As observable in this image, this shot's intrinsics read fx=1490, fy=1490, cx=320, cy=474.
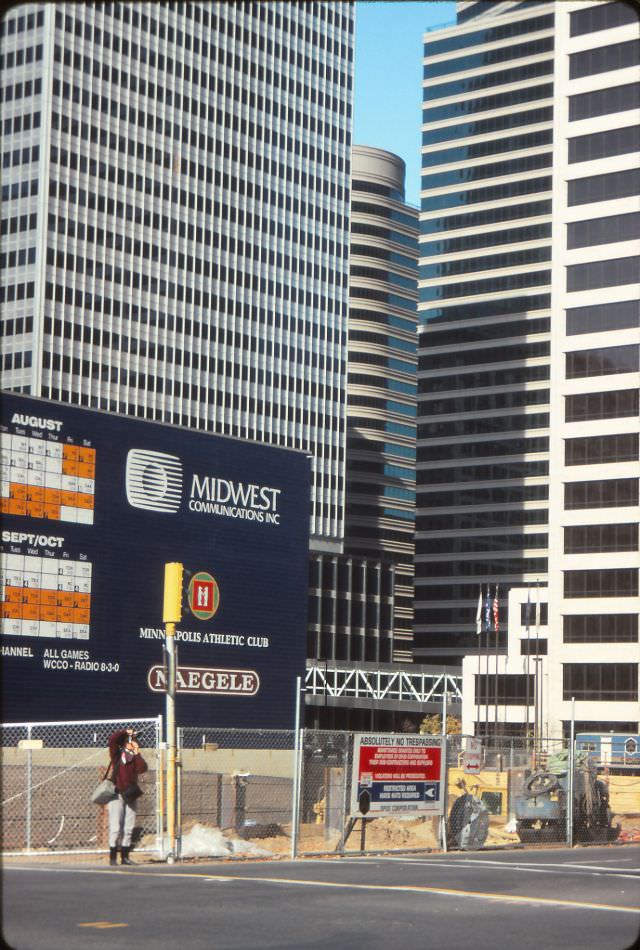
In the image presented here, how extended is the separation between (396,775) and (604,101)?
71804mm

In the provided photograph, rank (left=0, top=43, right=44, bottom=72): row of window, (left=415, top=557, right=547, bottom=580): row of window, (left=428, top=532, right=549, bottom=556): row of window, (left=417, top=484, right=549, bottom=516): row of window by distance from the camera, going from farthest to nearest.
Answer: (left=417, top=484, right=549, bottom=516): row of window → (left=428, top=532, right=549, bottom=556): row of window → (left=415, top=557, right=547, bottom=580): row of window → (left=0, top=43, right=44, bottom=72): row of window

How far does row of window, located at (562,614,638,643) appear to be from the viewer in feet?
289

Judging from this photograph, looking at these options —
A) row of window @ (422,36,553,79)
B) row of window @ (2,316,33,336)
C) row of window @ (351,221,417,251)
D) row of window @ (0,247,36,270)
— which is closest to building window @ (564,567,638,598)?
row of window @ (2,316,33,336)

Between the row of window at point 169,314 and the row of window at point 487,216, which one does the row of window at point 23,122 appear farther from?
the row of window at point 487,216

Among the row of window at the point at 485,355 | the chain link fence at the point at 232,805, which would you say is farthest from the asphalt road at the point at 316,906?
the row of window at the point at 485,355

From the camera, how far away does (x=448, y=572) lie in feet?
515

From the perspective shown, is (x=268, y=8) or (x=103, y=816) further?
(x=268, y=8)

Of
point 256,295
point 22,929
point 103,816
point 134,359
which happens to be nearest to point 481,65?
point 256,295

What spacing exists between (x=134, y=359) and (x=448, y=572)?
135 ft

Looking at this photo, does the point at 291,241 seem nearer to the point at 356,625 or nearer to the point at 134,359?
the point at 134,359

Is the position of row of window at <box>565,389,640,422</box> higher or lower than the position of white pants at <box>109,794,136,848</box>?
higher

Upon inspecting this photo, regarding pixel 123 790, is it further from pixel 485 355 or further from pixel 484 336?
pixel 484 336

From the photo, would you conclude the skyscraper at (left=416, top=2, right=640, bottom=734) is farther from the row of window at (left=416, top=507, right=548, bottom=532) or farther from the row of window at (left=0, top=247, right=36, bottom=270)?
the row of window at (left=0, top=247, right=36, bottom=270)

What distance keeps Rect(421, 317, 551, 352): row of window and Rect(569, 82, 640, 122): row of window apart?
203ft
